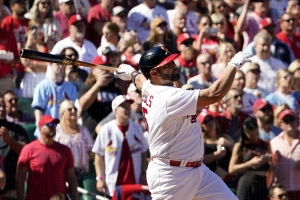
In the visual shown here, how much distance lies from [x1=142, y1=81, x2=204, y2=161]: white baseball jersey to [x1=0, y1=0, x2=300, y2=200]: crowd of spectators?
6.62ft

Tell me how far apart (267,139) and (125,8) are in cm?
364

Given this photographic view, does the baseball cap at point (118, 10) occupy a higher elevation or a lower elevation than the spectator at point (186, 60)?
higher

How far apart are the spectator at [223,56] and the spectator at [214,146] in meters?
1.28

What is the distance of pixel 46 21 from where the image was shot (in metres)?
11.8

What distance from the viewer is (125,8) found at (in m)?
13.4

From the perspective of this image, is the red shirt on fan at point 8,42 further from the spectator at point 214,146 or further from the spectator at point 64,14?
the spectator at point 214,146

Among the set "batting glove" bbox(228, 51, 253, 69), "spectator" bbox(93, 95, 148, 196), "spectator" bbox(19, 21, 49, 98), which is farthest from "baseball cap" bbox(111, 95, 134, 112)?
"batting glove" bbox(228, 51, 253, 69)

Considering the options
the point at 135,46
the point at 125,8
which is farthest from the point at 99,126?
the point at 125,8

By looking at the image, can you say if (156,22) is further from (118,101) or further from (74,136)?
(74,136)

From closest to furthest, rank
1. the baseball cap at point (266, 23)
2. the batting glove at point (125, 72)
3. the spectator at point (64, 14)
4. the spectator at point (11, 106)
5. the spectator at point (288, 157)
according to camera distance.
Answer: the batting glove at point (125, 72) → the spectator at point (11, 106) → the spectator at point (288, 157) → the spectator at point (64, 14) → the baseball cap at point (266, 23)

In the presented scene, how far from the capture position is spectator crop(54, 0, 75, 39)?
12055mm

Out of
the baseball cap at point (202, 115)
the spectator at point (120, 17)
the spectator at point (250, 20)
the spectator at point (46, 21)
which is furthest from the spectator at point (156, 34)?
the baseball cap at point (202, 115)

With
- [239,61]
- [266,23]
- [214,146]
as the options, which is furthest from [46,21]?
[239,61]

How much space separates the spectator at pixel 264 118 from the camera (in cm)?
1073
